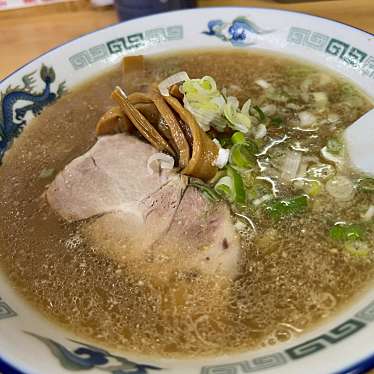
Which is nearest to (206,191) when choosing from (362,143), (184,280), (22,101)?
(184,280)

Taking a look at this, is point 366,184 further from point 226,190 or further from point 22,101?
point 22,101

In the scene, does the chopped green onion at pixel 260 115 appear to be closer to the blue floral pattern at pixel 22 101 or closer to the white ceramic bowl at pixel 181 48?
the white ceramic bowl at pixel 181 48

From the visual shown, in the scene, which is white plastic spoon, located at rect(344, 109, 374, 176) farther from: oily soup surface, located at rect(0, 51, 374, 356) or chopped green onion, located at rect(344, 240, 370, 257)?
chopped green onion, located at rect(344, 240, 370, 257)

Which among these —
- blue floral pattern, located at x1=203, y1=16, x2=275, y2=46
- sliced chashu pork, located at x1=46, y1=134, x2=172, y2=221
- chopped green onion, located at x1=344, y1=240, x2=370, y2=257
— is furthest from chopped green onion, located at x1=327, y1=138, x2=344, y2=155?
blue floral pattern, located at x1=203, y1=16, x2=275, y2=46

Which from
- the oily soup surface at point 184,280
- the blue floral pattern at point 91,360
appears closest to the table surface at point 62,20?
the oily soup surface at point 184,280

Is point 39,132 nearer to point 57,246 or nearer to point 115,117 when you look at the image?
point 115,117

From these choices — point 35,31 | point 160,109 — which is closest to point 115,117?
point 160,109
